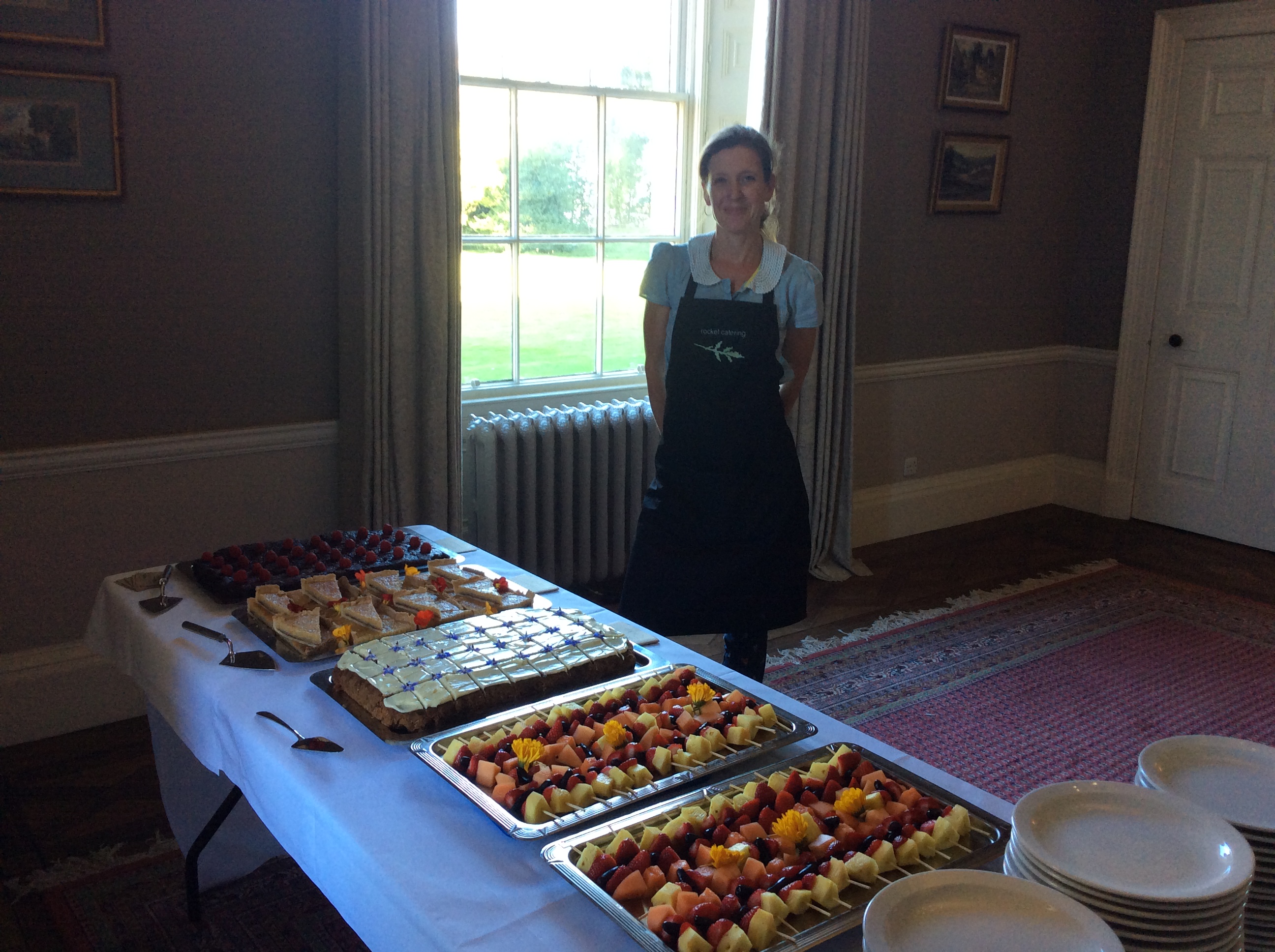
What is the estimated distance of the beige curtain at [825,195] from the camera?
166 inches

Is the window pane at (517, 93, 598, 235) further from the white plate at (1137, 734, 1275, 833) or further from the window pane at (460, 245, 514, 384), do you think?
the white plate at (1137, 734, 1275, 833)

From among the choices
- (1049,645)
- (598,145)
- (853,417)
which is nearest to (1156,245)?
(853,417)

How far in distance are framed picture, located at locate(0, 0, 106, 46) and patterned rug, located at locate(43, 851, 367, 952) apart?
213cm

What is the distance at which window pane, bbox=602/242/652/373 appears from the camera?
14.1ft

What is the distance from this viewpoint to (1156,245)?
17.9 ft

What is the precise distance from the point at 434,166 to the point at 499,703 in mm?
2291

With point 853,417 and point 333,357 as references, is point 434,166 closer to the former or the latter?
point 333,357

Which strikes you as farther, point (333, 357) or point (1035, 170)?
point (1035, 170)

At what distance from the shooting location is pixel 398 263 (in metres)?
3.37

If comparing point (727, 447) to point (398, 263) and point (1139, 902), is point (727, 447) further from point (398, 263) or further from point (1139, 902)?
point (1139, 902)

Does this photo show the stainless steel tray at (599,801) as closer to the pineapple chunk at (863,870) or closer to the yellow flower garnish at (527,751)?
the yellow flower garnish at (527,751)

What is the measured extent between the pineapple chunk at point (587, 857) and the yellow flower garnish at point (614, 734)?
0.75ft

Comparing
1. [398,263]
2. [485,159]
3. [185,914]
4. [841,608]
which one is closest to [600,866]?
[185,914]

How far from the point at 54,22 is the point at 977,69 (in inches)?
155
